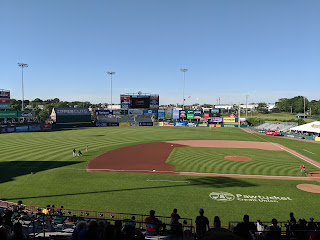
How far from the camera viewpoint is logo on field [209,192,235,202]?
19.2 meters

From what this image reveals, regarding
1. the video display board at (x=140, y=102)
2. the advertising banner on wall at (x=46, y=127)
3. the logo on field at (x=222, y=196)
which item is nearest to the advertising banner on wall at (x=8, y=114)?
the advertising banner on wall at (x=46, y=127)

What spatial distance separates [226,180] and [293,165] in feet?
42.6

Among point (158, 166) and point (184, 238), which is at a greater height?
point (184, 238)

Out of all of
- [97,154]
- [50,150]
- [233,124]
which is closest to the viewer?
[97,154]

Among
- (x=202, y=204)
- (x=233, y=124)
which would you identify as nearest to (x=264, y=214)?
(x=202, y=204)

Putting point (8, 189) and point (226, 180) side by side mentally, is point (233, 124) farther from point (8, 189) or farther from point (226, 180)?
point (8, 189)

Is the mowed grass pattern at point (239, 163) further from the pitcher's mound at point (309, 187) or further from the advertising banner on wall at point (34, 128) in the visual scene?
the advertising banner on wall at point (34, 128)

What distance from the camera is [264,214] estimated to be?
16.4 meters

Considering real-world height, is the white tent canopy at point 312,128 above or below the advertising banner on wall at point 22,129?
above

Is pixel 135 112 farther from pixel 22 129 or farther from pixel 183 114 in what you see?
pixel 22 129

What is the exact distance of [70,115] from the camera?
294ft

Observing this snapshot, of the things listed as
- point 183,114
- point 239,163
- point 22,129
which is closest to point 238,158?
point 239,163

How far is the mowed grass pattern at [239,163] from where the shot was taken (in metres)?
28.0

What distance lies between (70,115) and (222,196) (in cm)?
8151
